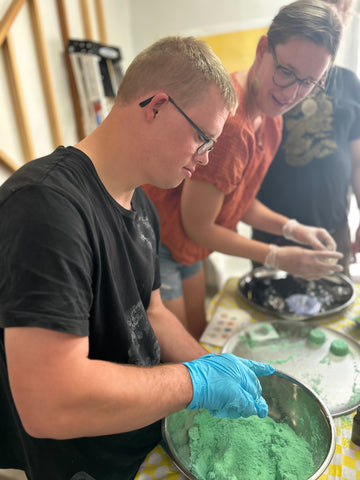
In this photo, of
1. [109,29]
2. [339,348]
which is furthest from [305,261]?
[109,29]

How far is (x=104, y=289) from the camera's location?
29.1 inches

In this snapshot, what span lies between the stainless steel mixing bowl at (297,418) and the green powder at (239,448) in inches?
0.6

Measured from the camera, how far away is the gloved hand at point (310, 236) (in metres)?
1.52

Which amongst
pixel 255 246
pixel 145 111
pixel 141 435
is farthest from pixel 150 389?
pixel 255 246

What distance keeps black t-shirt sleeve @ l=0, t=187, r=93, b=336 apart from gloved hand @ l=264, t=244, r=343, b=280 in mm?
950

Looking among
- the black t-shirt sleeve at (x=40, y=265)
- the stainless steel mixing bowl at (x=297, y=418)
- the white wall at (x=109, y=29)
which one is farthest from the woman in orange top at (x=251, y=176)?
the white wall at (x=109, y=29)

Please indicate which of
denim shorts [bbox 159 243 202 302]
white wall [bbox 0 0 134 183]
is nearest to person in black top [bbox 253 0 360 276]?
denim shorts [bbox 159 243 202 302]

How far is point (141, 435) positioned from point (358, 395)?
2.00ft

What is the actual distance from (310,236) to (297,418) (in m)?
0.86

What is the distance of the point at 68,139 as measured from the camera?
2.33 meters

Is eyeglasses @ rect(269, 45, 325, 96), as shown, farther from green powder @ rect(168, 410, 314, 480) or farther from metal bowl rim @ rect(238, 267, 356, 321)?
green powder @ rect(168, 410, 314, 480)

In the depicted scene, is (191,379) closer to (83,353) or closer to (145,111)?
→ (83,353)

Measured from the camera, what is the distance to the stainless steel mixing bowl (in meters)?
0.72

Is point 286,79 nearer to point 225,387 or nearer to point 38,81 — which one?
point 225,387
